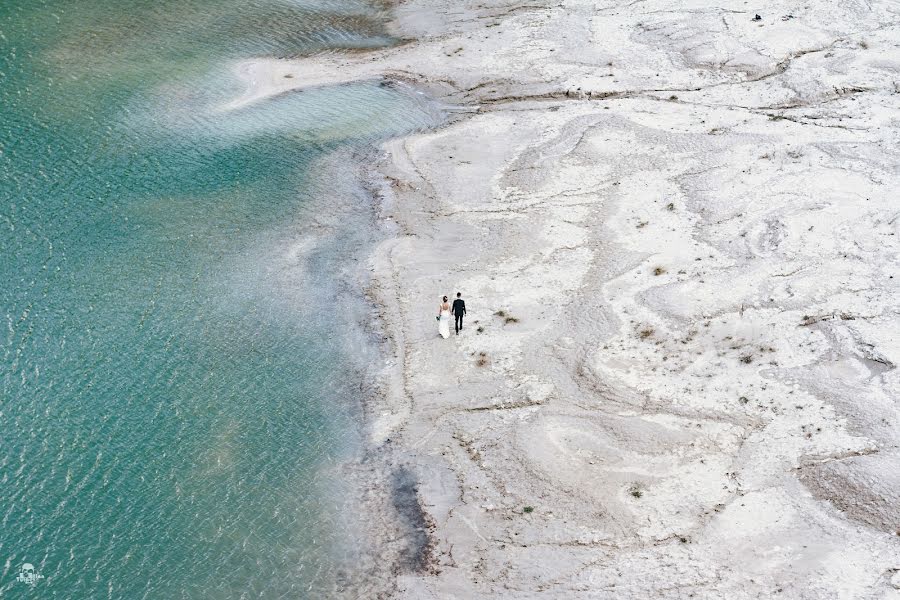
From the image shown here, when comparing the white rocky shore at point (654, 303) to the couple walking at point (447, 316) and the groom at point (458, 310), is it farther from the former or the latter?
the groom at point (458, 310)

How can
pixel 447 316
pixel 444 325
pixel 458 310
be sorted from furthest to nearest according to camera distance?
pixel 447 316, pixel 444 325, pixel 458 310

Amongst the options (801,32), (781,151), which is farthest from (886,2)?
(781,151)

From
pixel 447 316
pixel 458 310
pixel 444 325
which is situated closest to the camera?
pixel 458 310

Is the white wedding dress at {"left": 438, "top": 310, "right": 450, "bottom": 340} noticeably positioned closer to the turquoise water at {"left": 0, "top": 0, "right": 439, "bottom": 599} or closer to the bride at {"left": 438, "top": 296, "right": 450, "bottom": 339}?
the bride at {"left": 438, "top": 296, "right": 450, "bottom": 339}

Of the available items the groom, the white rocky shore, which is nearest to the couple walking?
the groom

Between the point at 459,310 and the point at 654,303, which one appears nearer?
the point at 459,310

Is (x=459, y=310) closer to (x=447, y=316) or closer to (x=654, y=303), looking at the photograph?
(x=447, y=316)

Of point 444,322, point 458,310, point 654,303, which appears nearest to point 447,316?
point 444,322
